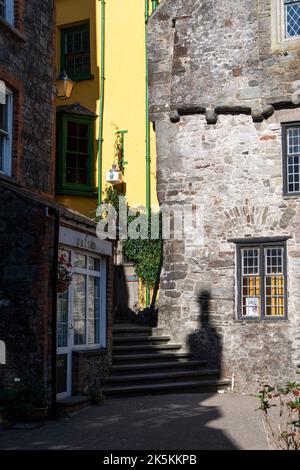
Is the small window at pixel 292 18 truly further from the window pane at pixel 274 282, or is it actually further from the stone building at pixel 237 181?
the window pane at pixel 274 282

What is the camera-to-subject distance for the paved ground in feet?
30.3

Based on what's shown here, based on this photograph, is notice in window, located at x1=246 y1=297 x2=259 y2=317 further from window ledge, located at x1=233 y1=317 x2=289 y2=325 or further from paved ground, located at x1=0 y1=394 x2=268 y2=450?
paved ground, located at x1=0 y1=394 x2=268 y2=450

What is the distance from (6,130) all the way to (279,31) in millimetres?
6082

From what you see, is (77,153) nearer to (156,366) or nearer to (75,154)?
(75,154)

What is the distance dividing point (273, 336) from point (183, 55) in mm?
6267

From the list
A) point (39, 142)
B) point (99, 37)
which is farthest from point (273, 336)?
point (99, 37)

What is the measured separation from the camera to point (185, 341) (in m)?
16.0

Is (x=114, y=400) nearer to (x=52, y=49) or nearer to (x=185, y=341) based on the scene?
(x=185, y=341)

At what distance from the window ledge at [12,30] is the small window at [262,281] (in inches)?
234

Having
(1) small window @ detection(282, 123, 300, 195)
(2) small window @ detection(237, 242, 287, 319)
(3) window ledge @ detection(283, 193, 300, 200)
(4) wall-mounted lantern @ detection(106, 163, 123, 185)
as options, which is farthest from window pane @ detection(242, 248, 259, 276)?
(4) wall-mounted lantern @ detection(106, 163, 123, 185)

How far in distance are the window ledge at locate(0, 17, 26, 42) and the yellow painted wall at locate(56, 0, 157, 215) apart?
6.20 metres

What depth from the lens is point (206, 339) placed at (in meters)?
15.8

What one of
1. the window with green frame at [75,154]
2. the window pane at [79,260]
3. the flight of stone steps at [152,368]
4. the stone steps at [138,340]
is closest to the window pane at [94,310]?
the window pane at [79,260]

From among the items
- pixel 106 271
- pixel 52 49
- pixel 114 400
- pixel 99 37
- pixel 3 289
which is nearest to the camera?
pixel 3 289
